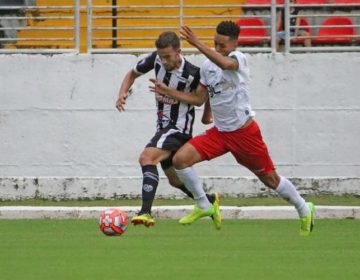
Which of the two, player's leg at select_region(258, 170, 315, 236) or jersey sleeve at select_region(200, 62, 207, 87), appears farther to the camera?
jersey sleeve at select_region(200, 62, 207, 87)

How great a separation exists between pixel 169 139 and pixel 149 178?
0.61 m

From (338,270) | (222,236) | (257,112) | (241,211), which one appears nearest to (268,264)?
(338,270)

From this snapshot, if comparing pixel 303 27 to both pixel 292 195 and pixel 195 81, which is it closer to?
pixel 195 81

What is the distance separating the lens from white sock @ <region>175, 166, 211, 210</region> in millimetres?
13414

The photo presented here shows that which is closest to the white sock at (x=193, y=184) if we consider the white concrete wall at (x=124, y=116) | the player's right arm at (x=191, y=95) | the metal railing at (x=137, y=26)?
the player's right arm at (x=191, y=95)

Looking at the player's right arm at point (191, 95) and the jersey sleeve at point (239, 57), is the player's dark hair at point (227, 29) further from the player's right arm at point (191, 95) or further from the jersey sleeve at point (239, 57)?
the player's right arm at point (191, 95)

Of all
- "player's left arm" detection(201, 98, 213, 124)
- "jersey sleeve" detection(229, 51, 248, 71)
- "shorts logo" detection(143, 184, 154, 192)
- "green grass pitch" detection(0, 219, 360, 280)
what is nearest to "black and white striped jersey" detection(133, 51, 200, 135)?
"player's left arm" detection(201, 98, 213, 124)

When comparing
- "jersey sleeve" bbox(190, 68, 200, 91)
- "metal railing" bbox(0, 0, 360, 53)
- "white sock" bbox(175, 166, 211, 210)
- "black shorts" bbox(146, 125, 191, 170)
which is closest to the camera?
"white sock" bbox(175, 166, 211, 210)

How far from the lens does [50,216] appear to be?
16328 millimetres

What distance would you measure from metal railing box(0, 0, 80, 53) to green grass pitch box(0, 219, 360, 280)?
15.6ft

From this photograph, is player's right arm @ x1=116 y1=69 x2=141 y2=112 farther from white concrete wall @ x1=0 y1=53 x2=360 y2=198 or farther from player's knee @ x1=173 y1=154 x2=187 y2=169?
white concrete wall @ x1=0 y1=53 x2=360 y2=198

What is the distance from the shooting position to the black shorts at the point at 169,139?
1368 cm

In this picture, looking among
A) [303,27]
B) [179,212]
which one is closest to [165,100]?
[179,212]

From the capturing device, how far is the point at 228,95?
1316 cm
